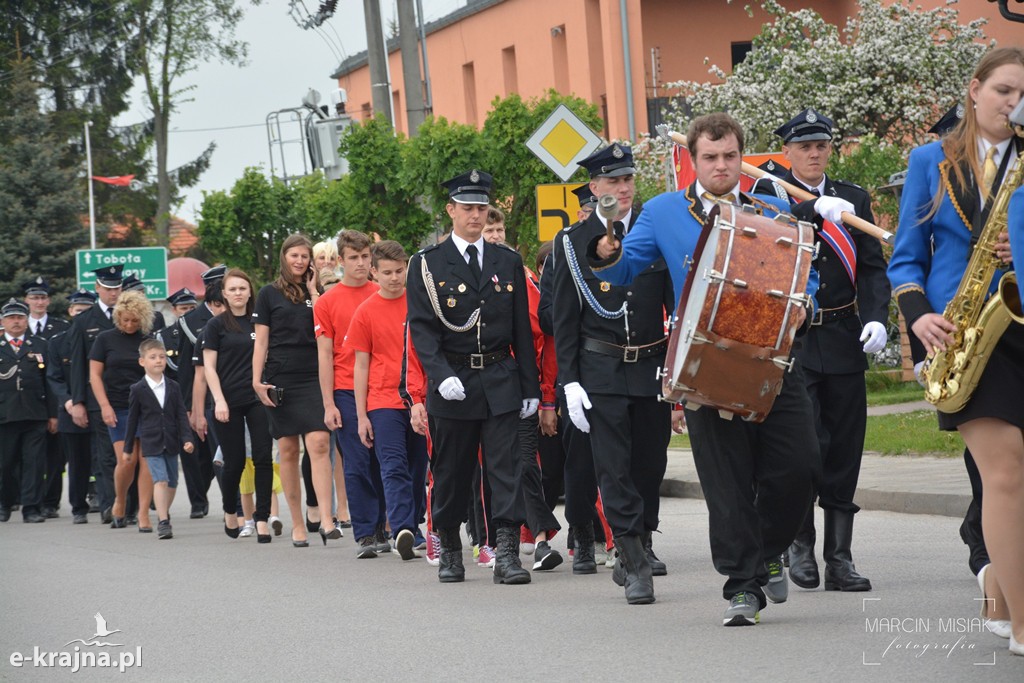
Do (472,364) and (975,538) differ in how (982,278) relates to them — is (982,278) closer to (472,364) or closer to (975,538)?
(975,538)

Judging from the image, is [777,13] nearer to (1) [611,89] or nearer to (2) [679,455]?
(1) [611,89]

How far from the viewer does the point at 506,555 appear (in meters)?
10.1

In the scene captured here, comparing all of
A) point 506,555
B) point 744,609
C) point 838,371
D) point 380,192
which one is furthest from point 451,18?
point 744,609

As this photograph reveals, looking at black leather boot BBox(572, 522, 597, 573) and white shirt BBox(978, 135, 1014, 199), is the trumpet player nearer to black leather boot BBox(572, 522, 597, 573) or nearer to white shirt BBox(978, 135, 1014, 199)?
white shirt BBox(978, 135, 1014, 199)

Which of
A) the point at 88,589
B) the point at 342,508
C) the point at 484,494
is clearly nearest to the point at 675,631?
the point at 484,494

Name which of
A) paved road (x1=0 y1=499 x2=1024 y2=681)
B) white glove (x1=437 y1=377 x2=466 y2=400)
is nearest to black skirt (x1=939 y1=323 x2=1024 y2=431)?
paved road (x1=0 y1=499 x2=1024 y2=681)

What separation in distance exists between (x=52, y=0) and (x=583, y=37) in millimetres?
24794

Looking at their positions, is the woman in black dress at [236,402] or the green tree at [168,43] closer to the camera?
the woman in black dress at [236,402]

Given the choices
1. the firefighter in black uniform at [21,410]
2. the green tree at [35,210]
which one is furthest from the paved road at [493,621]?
the green tree at [35,210]

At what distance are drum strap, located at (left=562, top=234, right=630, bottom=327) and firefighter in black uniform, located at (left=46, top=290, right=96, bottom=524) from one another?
919cm

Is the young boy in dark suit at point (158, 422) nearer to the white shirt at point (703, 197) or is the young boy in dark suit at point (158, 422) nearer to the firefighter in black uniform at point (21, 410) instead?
the firefighter in black uniform at point (21, 410)

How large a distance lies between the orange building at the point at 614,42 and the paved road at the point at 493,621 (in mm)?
27214

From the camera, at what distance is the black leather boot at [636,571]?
339 inches

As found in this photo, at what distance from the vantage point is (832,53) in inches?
1299
